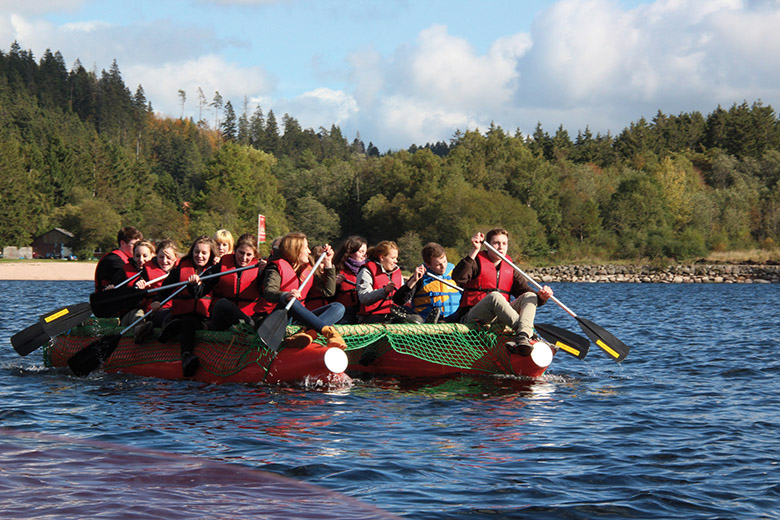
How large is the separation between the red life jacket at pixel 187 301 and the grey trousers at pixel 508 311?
2.99 metres

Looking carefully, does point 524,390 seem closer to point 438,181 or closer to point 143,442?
point 143,442

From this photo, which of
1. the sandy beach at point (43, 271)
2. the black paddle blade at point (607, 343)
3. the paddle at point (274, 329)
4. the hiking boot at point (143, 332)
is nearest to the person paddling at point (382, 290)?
the paddle at point (274, 329)

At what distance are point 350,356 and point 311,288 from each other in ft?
3.12

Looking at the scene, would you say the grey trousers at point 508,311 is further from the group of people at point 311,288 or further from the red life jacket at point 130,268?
the red life jacket at point 130,268

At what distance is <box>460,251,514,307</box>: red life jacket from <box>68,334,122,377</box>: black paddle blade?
4135mm

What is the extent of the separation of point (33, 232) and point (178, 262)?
71.6m

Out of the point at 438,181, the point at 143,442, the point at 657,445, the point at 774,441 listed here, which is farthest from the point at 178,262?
the point at 438,181

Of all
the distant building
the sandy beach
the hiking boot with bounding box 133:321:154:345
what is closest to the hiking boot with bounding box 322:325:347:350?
the hiking boot with bounding box 133:321:154:345

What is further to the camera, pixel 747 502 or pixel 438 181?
pixel 438 181

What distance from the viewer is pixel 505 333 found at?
29.0 feet

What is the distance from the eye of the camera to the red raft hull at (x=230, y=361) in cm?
831

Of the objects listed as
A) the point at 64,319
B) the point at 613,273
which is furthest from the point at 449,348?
the point at 613,273

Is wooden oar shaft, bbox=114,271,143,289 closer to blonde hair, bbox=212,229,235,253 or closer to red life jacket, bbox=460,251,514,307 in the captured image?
blonde hair, bbox=212,229,235,253

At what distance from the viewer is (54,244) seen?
73188 millimetres
